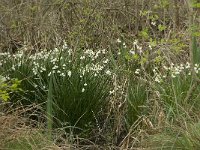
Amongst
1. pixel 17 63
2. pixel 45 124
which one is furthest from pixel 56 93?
pixel 17 63

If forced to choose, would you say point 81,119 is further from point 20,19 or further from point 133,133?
point 20,19

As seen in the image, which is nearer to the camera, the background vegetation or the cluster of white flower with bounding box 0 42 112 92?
the background vegetation

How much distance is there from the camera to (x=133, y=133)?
4.65 m

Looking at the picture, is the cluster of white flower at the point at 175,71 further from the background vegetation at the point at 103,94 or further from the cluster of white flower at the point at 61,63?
the cluster of white flower at the point at 61,63

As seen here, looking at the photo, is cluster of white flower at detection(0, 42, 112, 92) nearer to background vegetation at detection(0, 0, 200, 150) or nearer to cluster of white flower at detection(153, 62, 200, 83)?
background vegetation at detection(0, 0, 200, 150)

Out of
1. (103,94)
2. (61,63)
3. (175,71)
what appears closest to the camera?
(175,71)

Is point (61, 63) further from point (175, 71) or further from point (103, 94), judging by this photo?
point (175, 71)

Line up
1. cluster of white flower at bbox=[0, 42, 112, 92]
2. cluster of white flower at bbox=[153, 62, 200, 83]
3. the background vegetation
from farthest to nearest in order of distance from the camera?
cluster of white flower at bbox=[0, 42, 112, 92]
cluster of white flower at bbox=[153, 62, 200, 83]
the background vegetation

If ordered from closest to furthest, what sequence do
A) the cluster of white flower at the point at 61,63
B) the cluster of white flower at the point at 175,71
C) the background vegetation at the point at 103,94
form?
1. the background vegetation at the point at 103,94
2. the cluster of white flower at the point at 175,71
3. the cluster of white flower at the point at 61,63

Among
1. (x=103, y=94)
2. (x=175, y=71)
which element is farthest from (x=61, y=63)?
(x=175, y=71)

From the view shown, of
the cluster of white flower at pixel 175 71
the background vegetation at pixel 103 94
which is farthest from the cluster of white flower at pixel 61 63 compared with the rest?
the cluster of white flower at pixel 175 71

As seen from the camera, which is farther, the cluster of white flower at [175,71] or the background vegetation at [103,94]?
the cluster of white flower at [175,71]

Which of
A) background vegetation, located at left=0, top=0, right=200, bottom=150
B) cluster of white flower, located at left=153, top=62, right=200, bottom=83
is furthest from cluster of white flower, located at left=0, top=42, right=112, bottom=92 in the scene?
cluster of white flower, located at left=153, top=62, right=200, bottom=83

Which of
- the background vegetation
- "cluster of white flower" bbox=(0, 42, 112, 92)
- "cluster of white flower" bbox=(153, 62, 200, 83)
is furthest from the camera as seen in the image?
"cluster of white flower" bbox=(0, 42, 112, 92)
